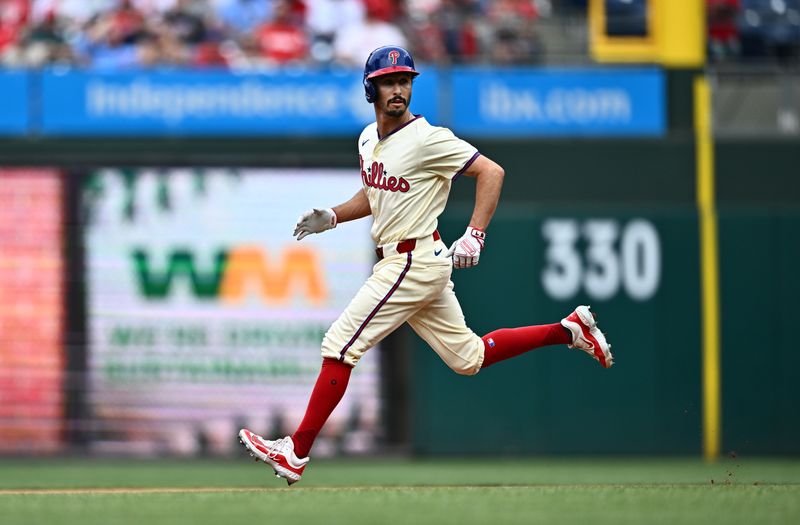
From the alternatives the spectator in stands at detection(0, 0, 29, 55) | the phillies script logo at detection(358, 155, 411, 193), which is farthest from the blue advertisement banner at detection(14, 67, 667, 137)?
the phillies script logo at detection(358, 155, 411, 193)

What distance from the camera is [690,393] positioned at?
11.8 meters

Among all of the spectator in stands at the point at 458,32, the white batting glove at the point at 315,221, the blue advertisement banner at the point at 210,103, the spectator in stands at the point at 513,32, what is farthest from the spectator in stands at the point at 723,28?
the white batting glove at the point at 315,221

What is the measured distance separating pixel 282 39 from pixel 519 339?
658 centimetres

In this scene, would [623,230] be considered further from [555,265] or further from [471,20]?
[471,20]

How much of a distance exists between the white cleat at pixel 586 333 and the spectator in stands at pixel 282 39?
20.5ft

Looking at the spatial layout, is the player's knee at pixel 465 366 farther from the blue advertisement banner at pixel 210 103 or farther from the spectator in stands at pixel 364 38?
the spectator in stands at pixel 364 38

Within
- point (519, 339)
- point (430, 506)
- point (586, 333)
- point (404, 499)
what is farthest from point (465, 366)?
point (430, 506)

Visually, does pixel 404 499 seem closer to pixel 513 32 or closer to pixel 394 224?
pixel 394 224

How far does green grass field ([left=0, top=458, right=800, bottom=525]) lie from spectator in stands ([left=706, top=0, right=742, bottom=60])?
4.63 metres

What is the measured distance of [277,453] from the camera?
6949 millimetres

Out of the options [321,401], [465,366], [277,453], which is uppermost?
[465,366]

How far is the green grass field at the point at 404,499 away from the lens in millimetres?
5809

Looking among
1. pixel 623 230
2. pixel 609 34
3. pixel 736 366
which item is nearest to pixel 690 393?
pixel 736 366

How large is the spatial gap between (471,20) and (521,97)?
1.54 metres
